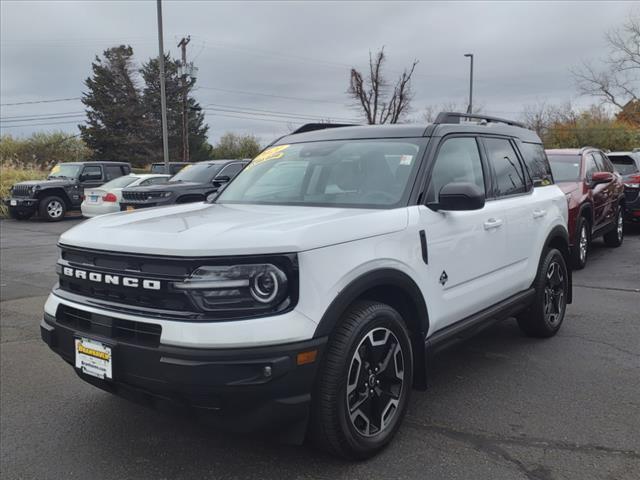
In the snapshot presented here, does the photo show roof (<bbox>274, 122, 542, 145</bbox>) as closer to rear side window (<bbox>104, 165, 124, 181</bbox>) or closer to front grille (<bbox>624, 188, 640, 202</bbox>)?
front grille (<bbox>624, 188, 640, 202</bbox>)

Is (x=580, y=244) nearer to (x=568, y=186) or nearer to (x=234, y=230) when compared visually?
(x=568, y=186)

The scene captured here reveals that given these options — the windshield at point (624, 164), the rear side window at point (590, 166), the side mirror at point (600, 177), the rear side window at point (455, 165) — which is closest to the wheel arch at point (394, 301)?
the rear side window at point (455, 165)

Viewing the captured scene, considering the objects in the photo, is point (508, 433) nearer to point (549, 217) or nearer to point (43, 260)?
point (549, 217)

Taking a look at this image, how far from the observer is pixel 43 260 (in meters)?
10.3

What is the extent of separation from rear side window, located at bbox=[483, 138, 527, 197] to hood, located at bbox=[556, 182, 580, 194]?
12.8 feet

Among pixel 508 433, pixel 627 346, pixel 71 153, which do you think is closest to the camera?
pixel 508 433

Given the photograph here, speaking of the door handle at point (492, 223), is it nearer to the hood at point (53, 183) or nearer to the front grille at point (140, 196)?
the front grille at point (140, 196)

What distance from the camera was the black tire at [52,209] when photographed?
58.9 feet

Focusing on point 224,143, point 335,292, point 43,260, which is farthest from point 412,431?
point 224,143

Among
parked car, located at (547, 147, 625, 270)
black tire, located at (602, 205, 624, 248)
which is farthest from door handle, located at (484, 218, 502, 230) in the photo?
black tire, located at (602, 205, 624, 248)

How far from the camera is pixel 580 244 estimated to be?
8.41 meters

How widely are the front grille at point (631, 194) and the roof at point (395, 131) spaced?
8.56 metres

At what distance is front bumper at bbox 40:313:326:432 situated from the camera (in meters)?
2.47

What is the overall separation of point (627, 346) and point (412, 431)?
258 cm
